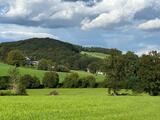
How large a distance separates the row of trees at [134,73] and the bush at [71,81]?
27666 mm

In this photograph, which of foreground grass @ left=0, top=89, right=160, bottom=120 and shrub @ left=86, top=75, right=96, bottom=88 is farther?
shrub @ left=86, top=75, right=96, bottom=88

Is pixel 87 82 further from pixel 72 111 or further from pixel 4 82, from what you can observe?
pixel 72 111

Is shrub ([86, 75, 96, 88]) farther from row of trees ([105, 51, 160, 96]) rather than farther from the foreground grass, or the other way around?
the foreground grass

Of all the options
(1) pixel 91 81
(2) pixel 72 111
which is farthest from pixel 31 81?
(2) pixel 72 111

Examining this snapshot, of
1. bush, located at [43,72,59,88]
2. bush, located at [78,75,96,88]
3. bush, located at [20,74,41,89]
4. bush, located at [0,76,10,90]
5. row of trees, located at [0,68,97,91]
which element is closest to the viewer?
bush, located at [0,76,10,90]

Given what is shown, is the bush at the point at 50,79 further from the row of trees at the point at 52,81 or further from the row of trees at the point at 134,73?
the row of trees at the point at 134,73

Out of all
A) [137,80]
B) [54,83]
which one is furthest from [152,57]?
[54,83]

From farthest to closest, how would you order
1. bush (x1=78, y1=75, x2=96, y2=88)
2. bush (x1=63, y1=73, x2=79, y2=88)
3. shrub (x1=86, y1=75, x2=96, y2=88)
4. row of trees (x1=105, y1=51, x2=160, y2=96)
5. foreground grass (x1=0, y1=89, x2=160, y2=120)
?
bush (x1=78, y1=75, x2=96, y2=88), shrub (x1=86, y1=75, x2=96, y2=88), bush (x1=63, y1=73, x2=79, y2=88), row of trees (x1=105, y1=51, x2=160, y2=96), foreground grass (x1=0, y1=89, x2=160, y2=120)

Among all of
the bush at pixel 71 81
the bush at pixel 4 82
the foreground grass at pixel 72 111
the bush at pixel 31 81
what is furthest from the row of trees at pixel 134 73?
the foreground grass at pixel 72 111

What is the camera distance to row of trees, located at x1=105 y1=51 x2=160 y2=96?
120 m

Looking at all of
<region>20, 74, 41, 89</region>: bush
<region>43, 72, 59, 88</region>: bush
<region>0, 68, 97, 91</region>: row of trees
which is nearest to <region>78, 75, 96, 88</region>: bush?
<region>0, 68, 97, 91</region>: row of trees

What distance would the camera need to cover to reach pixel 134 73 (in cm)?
12875

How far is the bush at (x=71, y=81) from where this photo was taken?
162 m

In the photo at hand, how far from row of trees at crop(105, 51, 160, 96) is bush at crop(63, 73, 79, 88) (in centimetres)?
2767
